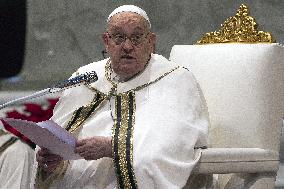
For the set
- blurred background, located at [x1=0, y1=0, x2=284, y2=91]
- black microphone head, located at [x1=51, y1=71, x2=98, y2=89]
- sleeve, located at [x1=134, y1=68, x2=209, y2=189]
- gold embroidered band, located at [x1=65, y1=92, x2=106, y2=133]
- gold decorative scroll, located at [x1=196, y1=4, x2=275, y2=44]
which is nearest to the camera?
black microphone head, located at [x1=51, y1=71, x2=98, y2=89]

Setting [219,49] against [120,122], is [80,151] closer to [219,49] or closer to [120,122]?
[120,122]

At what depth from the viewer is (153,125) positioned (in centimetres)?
310

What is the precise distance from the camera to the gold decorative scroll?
3540 millimetres

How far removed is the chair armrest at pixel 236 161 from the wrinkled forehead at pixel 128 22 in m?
0.59

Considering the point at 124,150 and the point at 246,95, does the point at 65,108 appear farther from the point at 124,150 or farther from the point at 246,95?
the point at 246,95

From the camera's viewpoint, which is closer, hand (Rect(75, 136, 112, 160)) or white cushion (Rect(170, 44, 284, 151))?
hand (Rect(75, 136, 112, 160))

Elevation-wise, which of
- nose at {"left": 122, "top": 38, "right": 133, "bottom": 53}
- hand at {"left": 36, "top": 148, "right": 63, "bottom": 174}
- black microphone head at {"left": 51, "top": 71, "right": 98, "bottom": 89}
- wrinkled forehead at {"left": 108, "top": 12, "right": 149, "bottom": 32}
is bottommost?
hand at {"left": 36, "top": 148, "right": 63, "bottom": 174}

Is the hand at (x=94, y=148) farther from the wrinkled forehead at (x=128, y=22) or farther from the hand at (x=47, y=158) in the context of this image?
the wrinkled forehead at (x=128, y=22)

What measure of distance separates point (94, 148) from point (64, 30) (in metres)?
2.48

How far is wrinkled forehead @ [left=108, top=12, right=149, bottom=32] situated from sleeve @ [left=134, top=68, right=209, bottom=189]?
250 millimetres

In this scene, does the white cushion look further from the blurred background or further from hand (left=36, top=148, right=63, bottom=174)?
the blurred background

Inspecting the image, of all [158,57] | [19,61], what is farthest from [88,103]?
[19,61]

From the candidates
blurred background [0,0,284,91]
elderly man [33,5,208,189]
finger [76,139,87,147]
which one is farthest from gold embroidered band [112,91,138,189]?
blurred background [0,0,284,91]

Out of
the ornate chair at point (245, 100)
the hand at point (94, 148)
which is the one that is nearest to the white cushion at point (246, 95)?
the ornate chair at point (245, 100)
